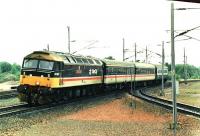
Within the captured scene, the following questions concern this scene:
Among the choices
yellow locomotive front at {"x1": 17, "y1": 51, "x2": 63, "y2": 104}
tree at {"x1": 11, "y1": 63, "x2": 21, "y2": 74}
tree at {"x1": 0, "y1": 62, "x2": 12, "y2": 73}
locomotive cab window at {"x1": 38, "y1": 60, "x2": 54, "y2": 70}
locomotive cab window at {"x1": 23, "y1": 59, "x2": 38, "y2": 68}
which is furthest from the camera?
tree at {"x1": 0, "y1": 62, "x2": 12, "y2": 73}

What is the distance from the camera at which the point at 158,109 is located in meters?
30.8

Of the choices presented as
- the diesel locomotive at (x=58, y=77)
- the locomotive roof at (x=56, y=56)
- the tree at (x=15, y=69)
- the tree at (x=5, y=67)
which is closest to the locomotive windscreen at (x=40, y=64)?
the diesel locomotive at (x=58, y=77)

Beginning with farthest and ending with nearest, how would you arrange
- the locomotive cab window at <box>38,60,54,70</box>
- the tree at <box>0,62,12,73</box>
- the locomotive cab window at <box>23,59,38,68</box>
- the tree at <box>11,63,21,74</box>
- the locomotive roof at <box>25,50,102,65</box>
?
the tree at <box>0,62,12,73</box> → the tree at <box>11,63,21,74</box> → the locomotive roof at <box>25,50,102,65</box> → the locomotive cab window at <box>23,59,38,68</box> → the locomotive cab window at <box>38,60,54,70</box>

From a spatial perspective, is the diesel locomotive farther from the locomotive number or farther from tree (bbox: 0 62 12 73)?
tree (bbox: 0 62 12 73)

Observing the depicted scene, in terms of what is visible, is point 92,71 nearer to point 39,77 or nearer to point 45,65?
point 45,65

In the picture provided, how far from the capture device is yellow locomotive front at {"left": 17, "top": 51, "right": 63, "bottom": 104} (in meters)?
29.8

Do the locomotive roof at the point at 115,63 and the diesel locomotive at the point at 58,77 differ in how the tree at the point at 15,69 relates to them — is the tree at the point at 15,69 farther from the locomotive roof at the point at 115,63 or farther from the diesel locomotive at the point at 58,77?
the diesel locomotive at the point at 58,77

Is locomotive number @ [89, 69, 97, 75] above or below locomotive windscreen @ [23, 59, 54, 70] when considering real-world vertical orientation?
below

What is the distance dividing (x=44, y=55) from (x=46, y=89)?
8.39 feet

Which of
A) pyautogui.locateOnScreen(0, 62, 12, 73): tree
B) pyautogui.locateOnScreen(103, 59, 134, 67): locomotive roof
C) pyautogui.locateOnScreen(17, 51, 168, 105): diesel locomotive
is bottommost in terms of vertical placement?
pyautogui.locateOnScreen(17, 51, 168, 105): diesel locomotive

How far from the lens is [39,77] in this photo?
29969mm

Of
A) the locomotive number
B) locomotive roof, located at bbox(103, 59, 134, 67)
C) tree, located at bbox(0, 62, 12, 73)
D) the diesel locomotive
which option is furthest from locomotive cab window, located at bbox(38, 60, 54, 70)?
→ tree, located at bbox(0, 62, 12, 73)

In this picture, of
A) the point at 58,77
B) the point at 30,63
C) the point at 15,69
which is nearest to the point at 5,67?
the point at 15,69

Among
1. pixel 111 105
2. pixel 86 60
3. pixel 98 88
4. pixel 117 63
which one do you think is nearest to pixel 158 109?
pixel 111 105
